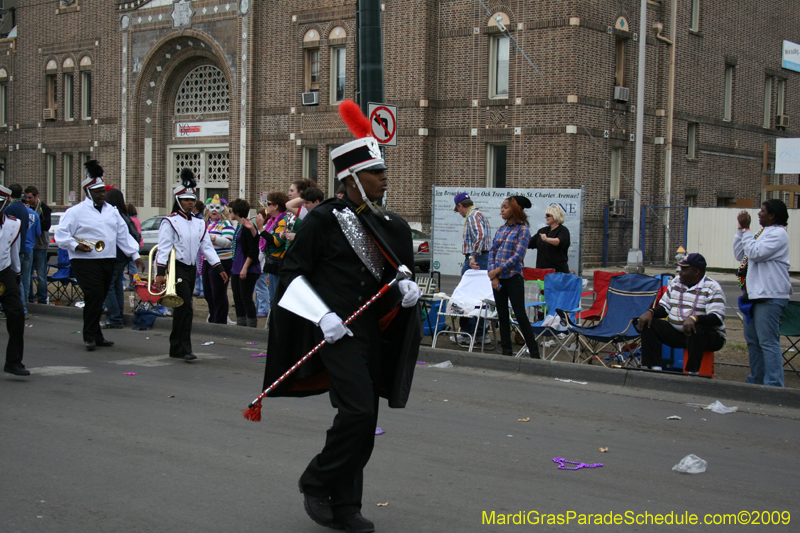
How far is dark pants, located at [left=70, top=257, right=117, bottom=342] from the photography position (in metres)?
10.0

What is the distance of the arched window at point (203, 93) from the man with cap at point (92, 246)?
23360mm

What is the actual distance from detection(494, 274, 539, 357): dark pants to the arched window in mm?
25380

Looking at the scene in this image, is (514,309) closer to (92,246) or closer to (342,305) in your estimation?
(92,246)

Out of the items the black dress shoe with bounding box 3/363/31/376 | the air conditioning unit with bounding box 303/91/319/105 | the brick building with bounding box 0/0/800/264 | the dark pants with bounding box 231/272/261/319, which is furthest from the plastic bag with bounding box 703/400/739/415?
the air conditioning unit with bounding box 303/91/319/105

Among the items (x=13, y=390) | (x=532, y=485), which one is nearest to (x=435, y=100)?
(x=13, y=390)

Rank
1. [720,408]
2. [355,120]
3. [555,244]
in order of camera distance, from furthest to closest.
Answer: [555,244] < [720,408] < [355,120]

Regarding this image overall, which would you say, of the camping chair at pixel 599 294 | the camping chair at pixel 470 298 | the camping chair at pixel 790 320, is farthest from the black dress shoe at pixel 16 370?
the camping chair at pixel 790 320

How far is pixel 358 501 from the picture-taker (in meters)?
4.25

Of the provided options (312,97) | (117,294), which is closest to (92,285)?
(117,294)

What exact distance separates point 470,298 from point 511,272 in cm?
97

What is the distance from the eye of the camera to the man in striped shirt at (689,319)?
834cm

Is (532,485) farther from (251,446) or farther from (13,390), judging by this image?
(13,390)

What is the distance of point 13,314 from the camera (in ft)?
26.3

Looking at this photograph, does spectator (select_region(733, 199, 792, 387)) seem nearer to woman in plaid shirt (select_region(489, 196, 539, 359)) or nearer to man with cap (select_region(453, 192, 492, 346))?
woman in plaid shirt (select_region(489, 196, 539, 359))
